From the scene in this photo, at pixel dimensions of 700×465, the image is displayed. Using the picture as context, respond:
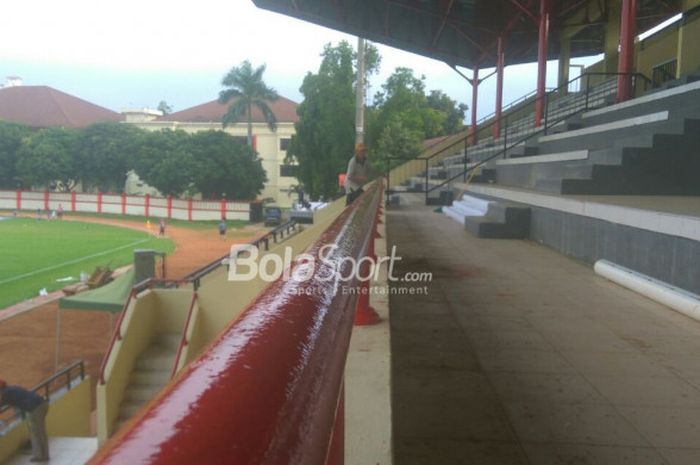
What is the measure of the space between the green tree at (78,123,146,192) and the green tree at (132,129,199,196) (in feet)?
3.53

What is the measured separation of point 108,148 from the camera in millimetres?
58219

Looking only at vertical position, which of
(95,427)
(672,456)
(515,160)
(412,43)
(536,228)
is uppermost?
(412,43)

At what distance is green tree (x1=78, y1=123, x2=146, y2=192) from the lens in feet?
192

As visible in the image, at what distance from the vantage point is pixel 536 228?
32.3 ft

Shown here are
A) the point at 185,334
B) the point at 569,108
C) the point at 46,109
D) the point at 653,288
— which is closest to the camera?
the point at 653,288

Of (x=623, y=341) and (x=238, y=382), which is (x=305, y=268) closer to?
(x=238, y=382)

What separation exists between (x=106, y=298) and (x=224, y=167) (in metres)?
40.7

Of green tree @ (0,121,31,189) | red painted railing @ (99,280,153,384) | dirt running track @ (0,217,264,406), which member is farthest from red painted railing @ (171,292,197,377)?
green tree @ (0,121,31,189)

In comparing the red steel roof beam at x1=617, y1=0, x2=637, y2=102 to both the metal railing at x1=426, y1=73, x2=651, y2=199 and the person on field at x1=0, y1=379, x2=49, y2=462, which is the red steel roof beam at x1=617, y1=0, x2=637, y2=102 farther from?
the person on field at x1=0, y1=379, x2=49, y2=462

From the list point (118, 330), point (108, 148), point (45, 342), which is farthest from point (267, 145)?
point (118, 330)

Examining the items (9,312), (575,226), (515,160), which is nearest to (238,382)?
(575,226)

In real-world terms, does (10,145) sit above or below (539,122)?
above

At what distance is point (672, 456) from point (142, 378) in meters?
13.9

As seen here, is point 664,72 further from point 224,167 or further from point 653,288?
point 224,167
